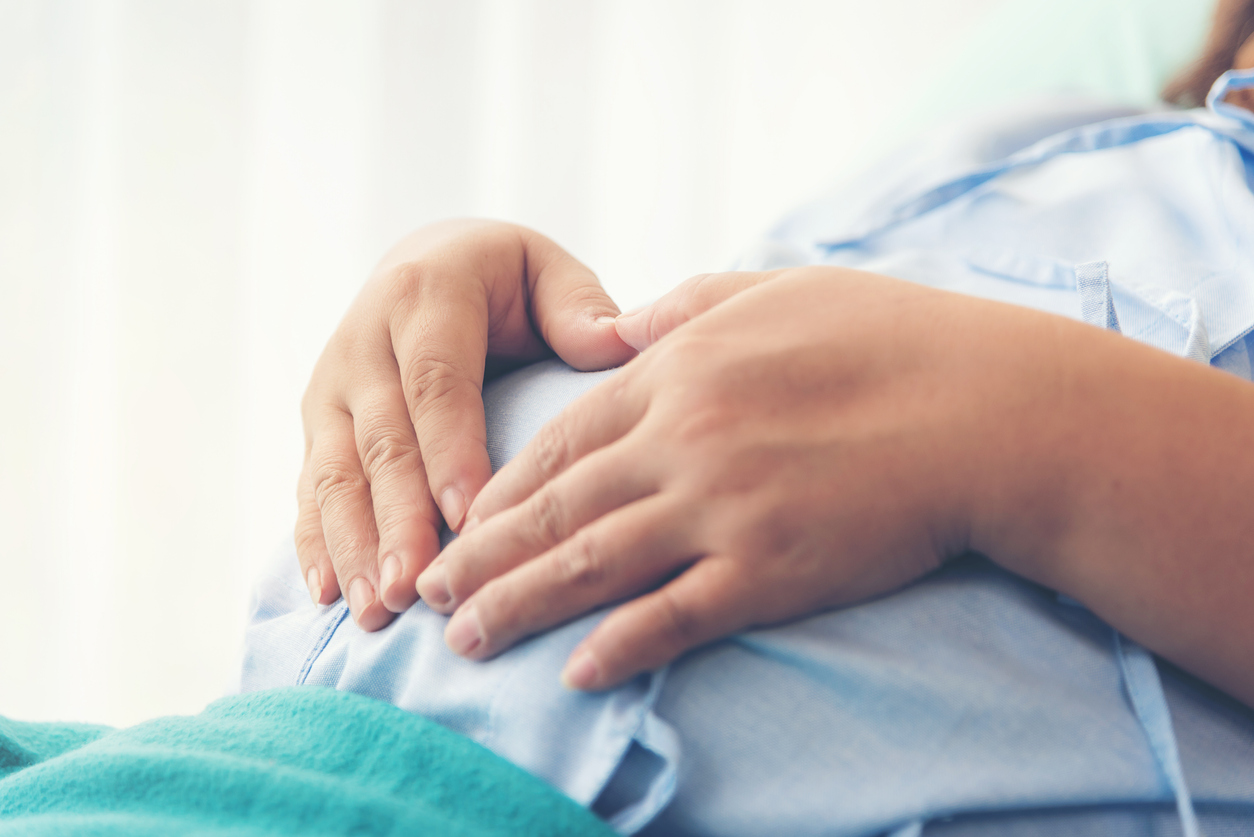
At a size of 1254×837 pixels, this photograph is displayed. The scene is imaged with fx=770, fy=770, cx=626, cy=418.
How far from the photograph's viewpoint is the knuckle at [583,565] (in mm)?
353

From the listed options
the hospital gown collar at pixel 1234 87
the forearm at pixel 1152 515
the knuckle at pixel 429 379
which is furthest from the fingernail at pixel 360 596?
the hospital gown collar at pixel 1234 87

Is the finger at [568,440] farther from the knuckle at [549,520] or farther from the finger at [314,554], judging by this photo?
the finger at [314,554]

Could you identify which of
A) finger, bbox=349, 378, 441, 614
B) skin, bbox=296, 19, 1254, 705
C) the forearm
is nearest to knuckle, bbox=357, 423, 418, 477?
finger, bbox=349, 378, 441, 614

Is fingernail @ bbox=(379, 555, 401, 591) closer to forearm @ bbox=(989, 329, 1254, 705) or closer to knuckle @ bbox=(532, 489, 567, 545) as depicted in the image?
knuckle @ bbox=(532, 489, 567, 545)

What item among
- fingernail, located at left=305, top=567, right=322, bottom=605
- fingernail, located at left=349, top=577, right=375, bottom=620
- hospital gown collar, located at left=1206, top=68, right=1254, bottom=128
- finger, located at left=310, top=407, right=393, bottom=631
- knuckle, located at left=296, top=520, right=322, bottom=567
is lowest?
fingernail, located at left=305, top=567, right=322, bottom=605

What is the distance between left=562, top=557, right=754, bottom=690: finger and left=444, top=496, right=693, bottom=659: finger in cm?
2

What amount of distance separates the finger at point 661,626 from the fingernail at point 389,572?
133mm

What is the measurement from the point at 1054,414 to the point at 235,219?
43.9 inches

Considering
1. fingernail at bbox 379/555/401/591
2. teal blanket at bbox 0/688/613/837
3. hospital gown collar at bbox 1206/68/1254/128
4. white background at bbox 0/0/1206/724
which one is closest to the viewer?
teal blanket at bbox 0/688/613/837

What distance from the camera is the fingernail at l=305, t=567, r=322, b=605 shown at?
0.49m

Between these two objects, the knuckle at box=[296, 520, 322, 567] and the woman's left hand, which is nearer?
the woman's left hand

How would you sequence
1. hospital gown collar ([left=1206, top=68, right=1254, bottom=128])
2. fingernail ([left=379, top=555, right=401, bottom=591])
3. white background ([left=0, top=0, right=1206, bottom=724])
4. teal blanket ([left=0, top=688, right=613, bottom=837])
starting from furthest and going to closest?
1. white background ([left=0, top=0, right=1206, bottom=724])
2. hospital gown collar ([left=1206, top=68, right=1254, bottom=128])
3. fingernail ([left=379, top=555, right=401, bottom=591])
4. teal blanket ([left=0, top=688, right=613, bottom=837])

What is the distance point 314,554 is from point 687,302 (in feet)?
0.98

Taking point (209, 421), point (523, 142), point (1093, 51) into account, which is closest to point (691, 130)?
point (523, 142)
